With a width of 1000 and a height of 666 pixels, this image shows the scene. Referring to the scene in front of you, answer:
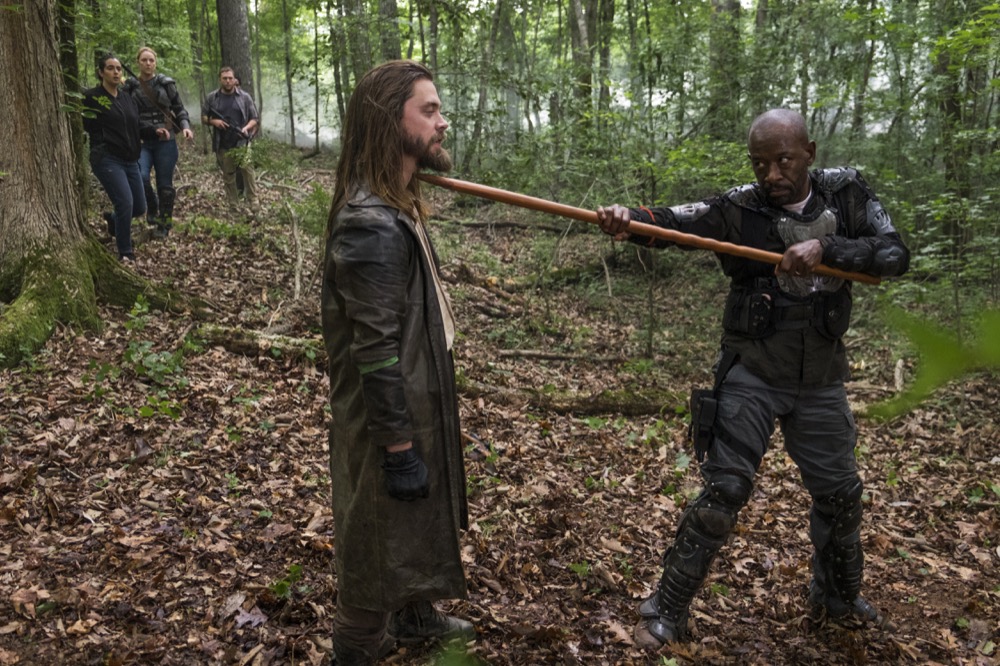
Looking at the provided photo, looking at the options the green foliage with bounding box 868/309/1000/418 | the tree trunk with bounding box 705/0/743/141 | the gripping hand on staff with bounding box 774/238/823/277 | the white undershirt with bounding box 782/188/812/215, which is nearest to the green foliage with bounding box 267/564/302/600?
the gripping hand on staff with bounding box 774/238/823/277

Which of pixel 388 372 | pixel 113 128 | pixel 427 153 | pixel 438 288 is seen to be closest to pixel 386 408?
pixel 388 372

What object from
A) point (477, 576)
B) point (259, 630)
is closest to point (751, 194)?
point (477, 576)

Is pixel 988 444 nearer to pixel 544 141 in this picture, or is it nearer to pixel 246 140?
pixel 544 141

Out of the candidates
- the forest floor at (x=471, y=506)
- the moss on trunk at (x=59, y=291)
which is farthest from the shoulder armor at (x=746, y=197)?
the moss on trunk at (x=59, y=291)

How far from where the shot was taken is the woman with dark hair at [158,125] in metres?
9.45

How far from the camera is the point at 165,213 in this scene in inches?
382

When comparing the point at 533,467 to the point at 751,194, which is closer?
the point at 751,194

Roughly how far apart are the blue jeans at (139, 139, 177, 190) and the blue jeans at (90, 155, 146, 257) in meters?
0.96

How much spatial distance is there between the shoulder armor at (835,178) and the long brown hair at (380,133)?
81.3 inches

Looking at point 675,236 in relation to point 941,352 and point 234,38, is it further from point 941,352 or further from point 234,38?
point 234,38

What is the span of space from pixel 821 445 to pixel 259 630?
2914 millimetres

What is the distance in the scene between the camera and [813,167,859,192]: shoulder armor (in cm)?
367

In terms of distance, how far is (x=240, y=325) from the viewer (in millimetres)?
7441

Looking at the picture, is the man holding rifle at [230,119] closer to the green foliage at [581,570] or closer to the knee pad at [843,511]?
the green foliage at [581,570]
